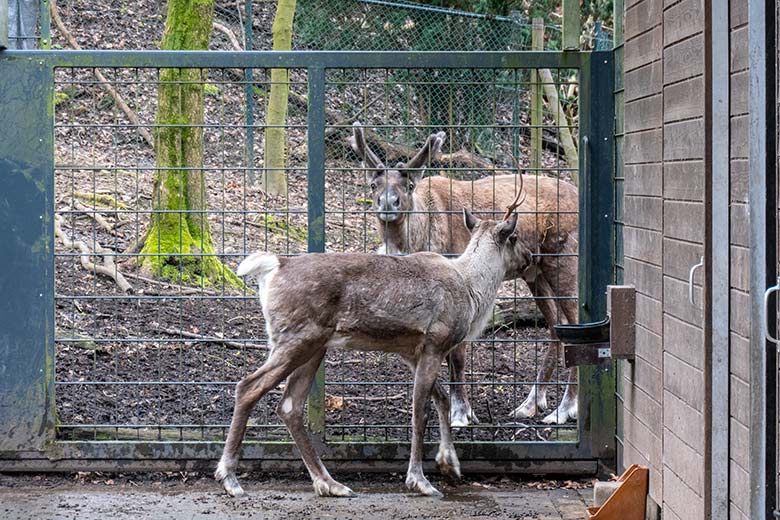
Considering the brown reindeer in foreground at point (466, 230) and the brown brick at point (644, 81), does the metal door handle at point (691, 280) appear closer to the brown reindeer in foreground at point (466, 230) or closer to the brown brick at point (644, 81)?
the brown brick at point (644, 81)

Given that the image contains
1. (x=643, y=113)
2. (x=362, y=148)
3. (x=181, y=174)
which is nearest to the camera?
(x=643, y=113)

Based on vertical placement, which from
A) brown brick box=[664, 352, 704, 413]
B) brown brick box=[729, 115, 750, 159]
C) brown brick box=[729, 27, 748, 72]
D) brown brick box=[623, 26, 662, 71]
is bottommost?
brown brick box=[664, 352, 704, 413]

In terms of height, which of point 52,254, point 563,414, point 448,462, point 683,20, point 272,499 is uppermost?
point 683,20

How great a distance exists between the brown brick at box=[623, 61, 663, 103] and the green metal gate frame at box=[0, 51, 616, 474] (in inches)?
40.8

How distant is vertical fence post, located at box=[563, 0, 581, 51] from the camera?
291 inches

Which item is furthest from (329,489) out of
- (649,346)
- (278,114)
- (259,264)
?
(278,114)

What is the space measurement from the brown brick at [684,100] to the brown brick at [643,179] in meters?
0.35

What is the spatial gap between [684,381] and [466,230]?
4.35 metres

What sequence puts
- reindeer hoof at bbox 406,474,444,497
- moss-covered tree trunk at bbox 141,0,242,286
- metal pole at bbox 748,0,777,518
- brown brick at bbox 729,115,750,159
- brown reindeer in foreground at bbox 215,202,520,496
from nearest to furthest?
metal pole at bbox 748,0,777,518 < brown brick at bbox 729,115,750,159 < brown reindeer in foreground at bbox 215,202,520,496 < reindeer hoof at bbox 406,474,444,497 < moss-covered tree trunk at bbox 141,0,242,286

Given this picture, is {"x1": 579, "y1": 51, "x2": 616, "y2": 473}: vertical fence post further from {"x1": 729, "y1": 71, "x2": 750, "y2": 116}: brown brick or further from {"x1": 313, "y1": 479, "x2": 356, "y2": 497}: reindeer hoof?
{"x1": 729, "y1": 71, "x2": 750, "y2": 116}: brown brick

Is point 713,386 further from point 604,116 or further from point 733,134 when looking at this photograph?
point 604,116

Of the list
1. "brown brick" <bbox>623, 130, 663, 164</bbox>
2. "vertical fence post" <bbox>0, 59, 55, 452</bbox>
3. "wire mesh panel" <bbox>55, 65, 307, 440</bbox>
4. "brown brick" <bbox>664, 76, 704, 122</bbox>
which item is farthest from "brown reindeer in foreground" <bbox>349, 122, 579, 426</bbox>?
"brown brick" <bbox>664, 76, 704, 122</bbox>

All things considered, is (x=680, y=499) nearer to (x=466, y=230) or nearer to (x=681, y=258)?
(x=681, y=258)

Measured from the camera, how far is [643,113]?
607 cm
